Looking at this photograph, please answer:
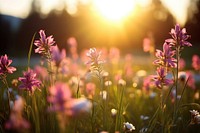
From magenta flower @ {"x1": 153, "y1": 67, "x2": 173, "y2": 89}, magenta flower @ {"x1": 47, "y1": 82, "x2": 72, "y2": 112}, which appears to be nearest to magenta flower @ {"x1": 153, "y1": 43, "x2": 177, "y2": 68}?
magenta flower @ {"x1": 153, "y1": 67, "x2": 173, "y2": 89}

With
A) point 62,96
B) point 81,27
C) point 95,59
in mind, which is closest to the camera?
point 62,96

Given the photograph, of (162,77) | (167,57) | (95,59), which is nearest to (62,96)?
(95,59)

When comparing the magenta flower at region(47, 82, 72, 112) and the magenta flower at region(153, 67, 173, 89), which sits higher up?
the magenta flower at region(153, 67, 173, 89)

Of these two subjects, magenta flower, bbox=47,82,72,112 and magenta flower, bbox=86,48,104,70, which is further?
magenta flower, bbox=86,48,104,70

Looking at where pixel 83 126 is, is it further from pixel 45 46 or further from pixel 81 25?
pixel 81 25

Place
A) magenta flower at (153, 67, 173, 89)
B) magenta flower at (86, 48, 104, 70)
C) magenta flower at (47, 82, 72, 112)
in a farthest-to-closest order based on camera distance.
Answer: magenta flower at (153, 67, 173, 89) → magenta flower at (86, 48, 104, 70) → magenta flower at (47, 82, 72, 112)

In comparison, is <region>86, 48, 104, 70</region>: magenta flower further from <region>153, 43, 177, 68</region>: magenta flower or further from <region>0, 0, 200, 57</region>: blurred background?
<region>0, 0, 200, 57</region>: blurred background

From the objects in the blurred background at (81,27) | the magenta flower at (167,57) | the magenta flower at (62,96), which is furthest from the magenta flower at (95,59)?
the blurred background at (81,27)

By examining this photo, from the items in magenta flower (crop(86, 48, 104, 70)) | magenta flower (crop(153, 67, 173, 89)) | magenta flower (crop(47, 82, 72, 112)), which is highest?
magenta flower (crop(86, 48, 104, 70))

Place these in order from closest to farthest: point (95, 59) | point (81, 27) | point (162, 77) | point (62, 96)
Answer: point (62, 96), point (95, 59), point (162, 77), point (81, 27)

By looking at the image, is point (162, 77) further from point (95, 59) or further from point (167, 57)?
point (95, 59)

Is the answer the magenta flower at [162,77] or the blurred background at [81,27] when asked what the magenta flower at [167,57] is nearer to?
the magenta flower at [162,77]
